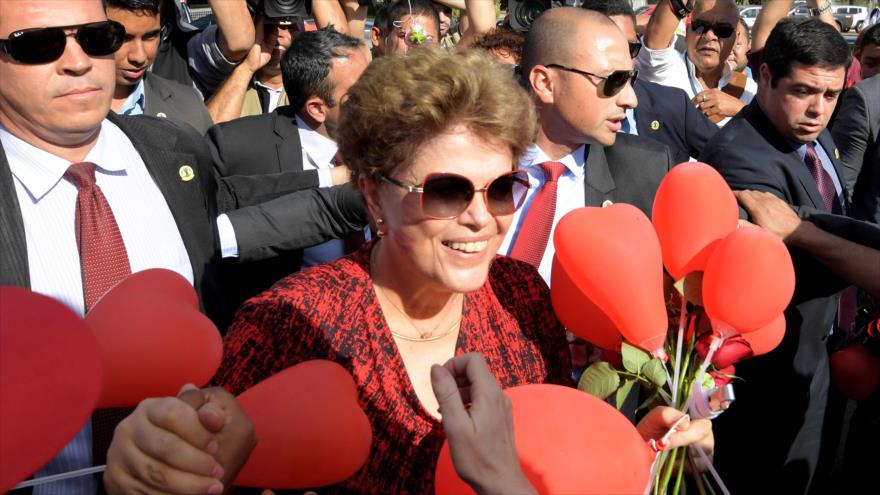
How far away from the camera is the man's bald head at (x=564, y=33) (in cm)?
339

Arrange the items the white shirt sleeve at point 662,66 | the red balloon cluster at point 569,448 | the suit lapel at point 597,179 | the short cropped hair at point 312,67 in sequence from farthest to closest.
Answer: the white shirt sleeve at point 662,66 → the short cropped hair at point 312,67 → the suit lapel at point 597,179 → the red balloon cluster at point 569,448

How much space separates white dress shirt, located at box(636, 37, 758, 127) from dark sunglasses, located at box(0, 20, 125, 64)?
4.40m

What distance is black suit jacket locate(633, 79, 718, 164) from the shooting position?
4.71 metres

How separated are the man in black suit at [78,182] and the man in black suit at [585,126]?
4.07 feet

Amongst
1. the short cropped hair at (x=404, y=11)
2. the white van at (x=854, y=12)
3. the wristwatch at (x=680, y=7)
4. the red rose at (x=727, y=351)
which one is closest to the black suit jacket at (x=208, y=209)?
the red rose at (x=727, y=351)

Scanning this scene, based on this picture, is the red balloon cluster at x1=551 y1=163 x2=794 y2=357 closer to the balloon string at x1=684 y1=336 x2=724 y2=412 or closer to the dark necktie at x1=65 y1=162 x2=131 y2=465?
the balloon string at x1=684 y1=336 x2=724 y2=412

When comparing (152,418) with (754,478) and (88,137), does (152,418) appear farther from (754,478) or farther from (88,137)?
(754,478)

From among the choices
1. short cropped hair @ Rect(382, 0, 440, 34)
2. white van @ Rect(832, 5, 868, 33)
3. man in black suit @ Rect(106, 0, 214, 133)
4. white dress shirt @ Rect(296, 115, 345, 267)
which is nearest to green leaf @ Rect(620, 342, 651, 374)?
white dress shirt @ Rect(296, 115, 345, 267)

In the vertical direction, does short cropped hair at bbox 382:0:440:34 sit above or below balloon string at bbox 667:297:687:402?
below

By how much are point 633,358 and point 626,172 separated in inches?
56.6

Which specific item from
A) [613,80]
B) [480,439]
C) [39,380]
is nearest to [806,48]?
[613,80]

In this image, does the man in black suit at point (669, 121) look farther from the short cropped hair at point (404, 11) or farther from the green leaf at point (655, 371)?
the green leaf at point (655, 371)

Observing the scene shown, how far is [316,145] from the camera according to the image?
161 inches

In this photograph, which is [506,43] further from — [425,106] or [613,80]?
[425,106]
